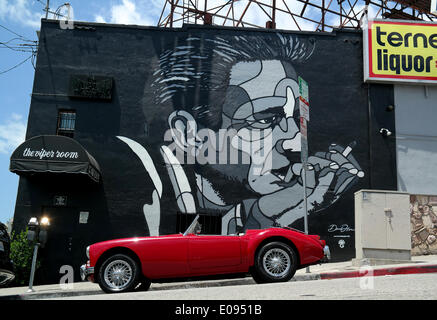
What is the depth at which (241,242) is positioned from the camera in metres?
7.92

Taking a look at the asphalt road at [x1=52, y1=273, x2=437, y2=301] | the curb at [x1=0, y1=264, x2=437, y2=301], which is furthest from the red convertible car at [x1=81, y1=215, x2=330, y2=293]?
the curb at [x1=0, y1=264, x2=437, y2=301]

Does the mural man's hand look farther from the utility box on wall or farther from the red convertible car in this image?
the red convertible car

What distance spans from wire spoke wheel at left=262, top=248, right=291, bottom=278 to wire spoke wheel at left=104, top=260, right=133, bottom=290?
2.47m

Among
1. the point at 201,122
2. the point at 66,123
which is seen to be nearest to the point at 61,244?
the point at 66,123

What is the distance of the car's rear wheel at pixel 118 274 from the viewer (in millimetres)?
7891

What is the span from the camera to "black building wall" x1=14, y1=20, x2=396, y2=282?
14.4m

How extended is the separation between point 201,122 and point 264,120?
7.12ft

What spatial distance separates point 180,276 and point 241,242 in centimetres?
125

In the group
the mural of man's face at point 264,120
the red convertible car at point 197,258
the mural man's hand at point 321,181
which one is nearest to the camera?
the red convertible car at point 197,258

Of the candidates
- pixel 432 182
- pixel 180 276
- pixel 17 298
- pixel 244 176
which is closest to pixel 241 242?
pixel 180 276

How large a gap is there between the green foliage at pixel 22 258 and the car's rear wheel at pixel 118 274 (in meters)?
6.45

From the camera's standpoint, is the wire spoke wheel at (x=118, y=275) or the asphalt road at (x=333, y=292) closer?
the asphalt road at (x=333, y=292)

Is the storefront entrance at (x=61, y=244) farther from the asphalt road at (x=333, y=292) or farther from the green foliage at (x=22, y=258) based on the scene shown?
the asphalt road at (x=333, y=292)

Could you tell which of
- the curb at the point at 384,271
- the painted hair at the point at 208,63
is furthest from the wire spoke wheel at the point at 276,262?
the painted hair at the point at 208,63
